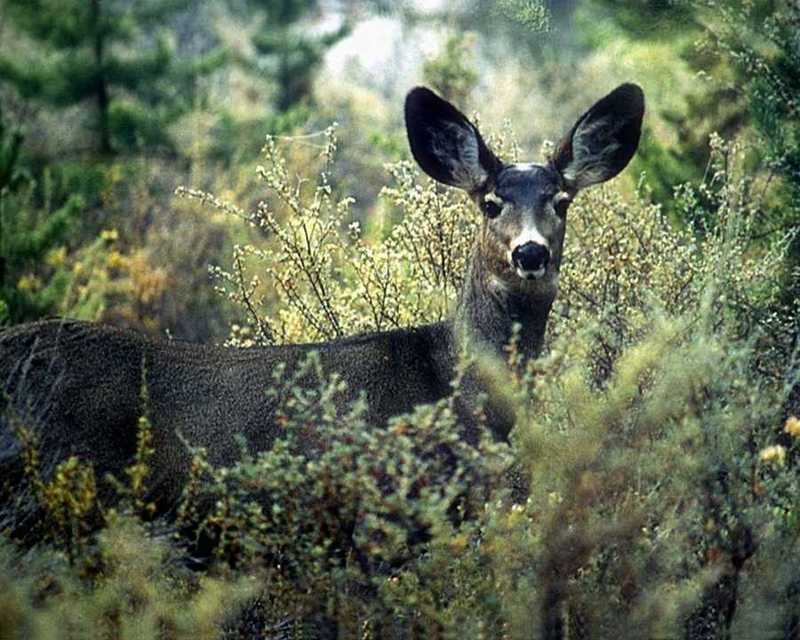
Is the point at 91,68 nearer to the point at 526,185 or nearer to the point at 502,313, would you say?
the point at 526,185

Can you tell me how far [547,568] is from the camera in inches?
213

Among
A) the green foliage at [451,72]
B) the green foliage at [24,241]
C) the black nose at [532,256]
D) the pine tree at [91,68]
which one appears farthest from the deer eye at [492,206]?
the pine tree at [91,68]

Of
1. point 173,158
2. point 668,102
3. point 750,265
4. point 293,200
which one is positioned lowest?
point 750,265

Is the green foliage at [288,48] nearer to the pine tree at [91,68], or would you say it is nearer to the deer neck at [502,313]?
the pine tree at [91,68]

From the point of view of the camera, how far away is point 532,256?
6.68 meters

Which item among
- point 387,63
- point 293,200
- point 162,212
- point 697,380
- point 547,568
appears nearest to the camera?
point 547,568

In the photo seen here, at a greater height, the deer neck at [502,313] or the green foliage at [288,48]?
the green foliage at [288,48]

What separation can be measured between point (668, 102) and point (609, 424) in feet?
26.8

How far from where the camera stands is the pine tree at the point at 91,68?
17.4 m

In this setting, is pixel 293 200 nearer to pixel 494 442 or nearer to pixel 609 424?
pixel 494 442

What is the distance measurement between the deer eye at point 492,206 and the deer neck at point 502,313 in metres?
0.21

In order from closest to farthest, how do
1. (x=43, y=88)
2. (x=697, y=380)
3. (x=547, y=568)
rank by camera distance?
(x=547, y=568) → (x=697, y=380) → (x=43, y=88)

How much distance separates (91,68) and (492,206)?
11429 mm

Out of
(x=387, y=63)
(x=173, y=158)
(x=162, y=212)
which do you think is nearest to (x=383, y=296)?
(x=162, y=212)
